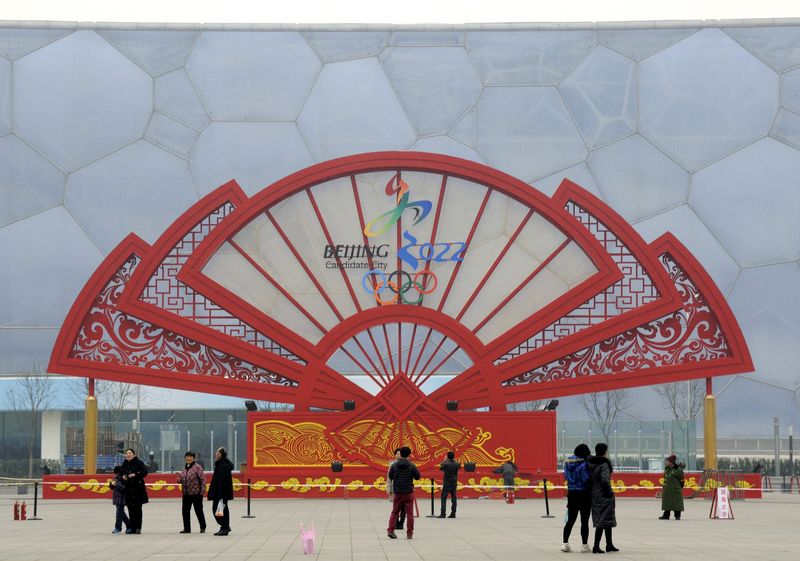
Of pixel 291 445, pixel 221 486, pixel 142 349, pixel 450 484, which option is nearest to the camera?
pixel 221 486

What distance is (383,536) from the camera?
64.6ft

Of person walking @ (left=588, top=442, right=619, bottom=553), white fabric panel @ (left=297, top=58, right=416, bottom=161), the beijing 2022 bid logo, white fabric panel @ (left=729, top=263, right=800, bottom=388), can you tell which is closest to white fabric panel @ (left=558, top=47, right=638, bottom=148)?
white fabric panel @ (left=297, top=58, right=416, bottom=161)

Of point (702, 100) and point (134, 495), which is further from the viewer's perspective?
point (702, 100)

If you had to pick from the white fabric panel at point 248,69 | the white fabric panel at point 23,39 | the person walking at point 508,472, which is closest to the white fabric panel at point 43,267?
the white fabric panel at point 23,39

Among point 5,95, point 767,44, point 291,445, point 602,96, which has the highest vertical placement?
point 767,44

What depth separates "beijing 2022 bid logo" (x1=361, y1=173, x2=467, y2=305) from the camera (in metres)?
33.0

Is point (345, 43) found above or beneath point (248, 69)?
above

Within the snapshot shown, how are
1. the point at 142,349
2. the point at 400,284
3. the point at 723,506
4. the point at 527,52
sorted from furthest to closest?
1. the point at 527,52
2. the point at 400,284
3. the point at 142,349
4. the point at 723,506

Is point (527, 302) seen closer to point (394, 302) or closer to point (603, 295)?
point (394, 302)

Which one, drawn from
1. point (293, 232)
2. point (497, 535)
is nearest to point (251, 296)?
point (293, 232)

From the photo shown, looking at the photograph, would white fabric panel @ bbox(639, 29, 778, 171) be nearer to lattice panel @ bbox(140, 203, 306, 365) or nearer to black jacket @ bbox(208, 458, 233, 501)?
lattice panel @ bbox(140, 203, 306, 365)

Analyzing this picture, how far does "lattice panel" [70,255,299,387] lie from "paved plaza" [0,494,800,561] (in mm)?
4021

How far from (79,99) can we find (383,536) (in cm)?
3435

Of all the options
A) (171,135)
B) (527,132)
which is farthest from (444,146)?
(171,135)
